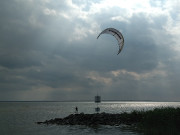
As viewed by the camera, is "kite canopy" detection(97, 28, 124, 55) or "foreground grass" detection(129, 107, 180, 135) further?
"foreground grass" detection(129, 107, 180, 135)

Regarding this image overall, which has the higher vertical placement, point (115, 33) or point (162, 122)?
point (115, 33)

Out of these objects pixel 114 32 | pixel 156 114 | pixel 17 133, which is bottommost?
pixel 17 133

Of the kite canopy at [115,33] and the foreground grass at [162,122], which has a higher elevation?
the kite canopy at [115,33]

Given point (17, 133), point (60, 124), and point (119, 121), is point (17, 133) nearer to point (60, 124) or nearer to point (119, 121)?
point (60, 124)

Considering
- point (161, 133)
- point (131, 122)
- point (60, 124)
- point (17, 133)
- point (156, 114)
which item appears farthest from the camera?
point (60, 124)

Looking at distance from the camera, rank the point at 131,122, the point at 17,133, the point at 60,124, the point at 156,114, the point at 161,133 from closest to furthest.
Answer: the point at 161,133 < the point at 156,114 < the point at 17,133 < the point at 131,122 < the point at 60,124

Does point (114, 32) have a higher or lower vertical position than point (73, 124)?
higher

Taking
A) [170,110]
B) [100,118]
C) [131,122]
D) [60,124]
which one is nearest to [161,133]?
[170,110]

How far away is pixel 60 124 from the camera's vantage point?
1684 inches

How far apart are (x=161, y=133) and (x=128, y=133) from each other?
4.44 meters

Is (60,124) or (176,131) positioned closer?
(176,131)

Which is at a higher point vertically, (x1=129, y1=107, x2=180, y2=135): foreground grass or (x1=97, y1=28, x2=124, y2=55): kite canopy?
(x1=97, y1=28, x2=124, y2=55): kite canopy

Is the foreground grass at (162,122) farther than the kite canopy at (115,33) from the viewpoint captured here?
Yes

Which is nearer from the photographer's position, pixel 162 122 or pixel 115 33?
pixel 115 33
